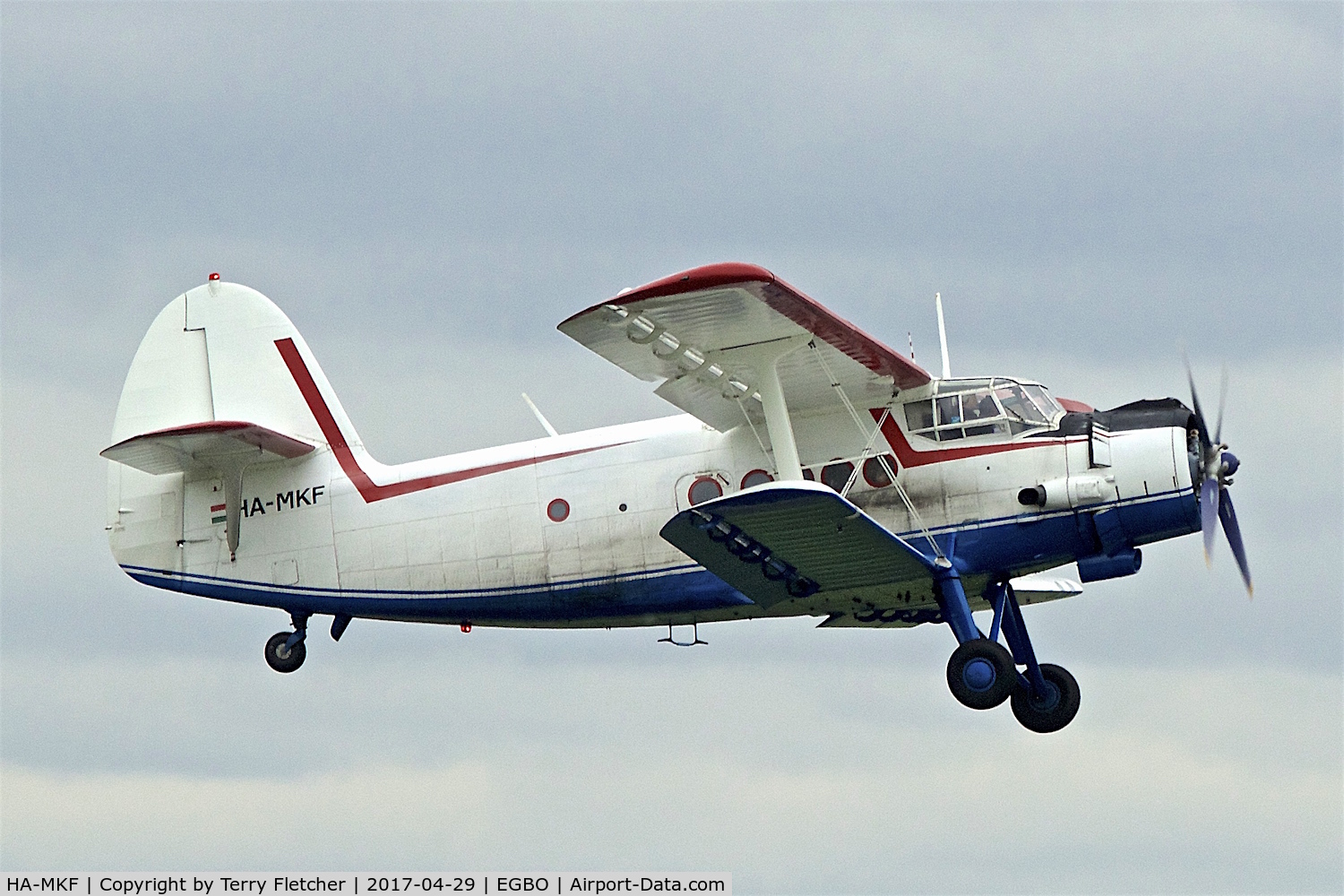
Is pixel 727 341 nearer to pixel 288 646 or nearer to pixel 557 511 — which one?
pixel 557 511

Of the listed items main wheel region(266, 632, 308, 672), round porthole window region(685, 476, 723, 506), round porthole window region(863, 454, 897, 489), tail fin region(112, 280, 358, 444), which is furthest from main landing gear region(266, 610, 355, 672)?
round porthole window region(863, 454, 897, 489)

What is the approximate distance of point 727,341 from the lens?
17359 mm

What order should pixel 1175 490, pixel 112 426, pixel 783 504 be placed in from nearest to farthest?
pixel 783 504 → pixel 1175 490 → pixel 112 426

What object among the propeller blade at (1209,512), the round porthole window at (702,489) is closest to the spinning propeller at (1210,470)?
the propeller blade at (1209,512)

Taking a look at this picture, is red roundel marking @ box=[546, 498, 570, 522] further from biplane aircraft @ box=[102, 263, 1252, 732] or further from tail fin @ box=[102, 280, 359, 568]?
tail fin @ box=[102, 280, 359, 568]

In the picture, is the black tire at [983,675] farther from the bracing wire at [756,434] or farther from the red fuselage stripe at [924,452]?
the bracing wire at [756,434]

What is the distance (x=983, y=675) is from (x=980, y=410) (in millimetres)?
2383

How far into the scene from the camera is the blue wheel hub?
57.4ft

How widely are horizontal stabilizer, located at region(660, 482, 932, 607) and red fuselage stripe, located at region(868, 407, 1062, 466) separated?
97 centimetres

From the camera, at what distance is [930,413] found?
1844 centimetres

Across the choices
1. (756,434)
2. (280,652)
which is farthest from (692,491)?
(280,652)

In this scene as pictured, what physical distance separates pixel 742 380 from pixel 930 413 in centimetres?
170

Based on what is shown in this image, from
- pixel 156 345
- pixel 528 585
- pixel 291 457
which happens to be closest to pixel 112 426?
pixel 156 345

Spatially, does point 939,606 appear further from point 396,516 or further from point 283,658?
point 283,658
